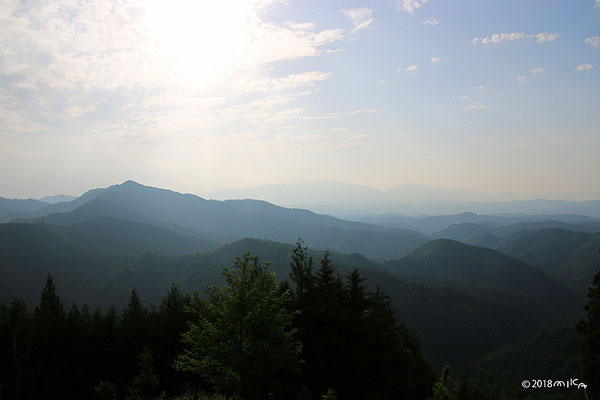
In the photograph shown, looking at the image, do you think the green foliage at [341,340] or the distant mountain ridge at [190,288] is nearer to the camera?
the green foliage at [341,340]

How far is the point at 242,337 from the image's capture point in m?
14.2

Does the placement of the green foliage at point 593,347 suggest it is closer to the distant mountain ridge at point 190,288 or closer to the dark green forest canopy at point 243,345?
the dark green forest canopy at point 243,345

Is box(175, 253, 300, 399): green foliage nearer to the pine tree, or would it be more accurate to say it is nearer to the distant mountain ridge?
the pine tree

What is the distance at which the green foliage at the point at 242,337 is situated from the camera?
1399cm

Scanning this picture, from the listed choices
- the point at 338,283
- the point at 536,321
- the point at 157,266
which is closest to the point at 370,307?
the point at 338,283

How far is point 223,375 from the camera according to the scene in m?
15.2

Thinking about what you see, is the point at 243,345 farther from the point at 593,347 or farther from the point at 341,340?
the point at 593,347

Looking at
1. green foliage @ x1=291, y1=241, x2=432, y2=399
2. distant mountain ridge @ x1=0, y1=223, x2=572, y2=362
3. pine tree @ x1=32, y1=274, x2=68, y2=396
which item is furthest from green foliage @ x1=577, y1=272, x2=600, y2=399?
distant mountain ridge @ x1=0, y1=223, x2=572, y2=362

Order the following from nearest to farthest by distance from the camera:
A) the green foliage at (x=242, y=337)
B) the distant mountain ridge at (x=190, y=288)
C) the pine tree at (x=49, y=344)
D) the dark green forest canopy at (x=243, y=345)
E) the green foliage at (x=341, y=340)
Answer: the green foliage at (x=242, y=337) → the dark green forest canopy at (x=243, y=345) → the green foliage at (x=341, y=340) → the pine tree at (x=49, y=344) → the distant mountain ridge at (x=190, y=288)

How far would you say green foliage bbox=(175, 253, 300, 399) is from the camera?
13992 millimetres

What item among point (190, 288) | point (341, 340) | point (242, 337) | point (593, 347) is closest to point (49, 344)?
point (341, 340)

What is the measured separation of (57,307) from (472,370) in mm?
131262

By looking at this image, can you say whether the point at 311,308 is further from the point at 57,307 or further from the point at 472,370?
the point at 472,370

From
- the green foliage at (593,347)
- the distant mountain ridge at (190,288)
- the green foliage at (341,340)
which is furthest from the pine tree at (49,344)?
the distant mountain ridge at (190,288)
